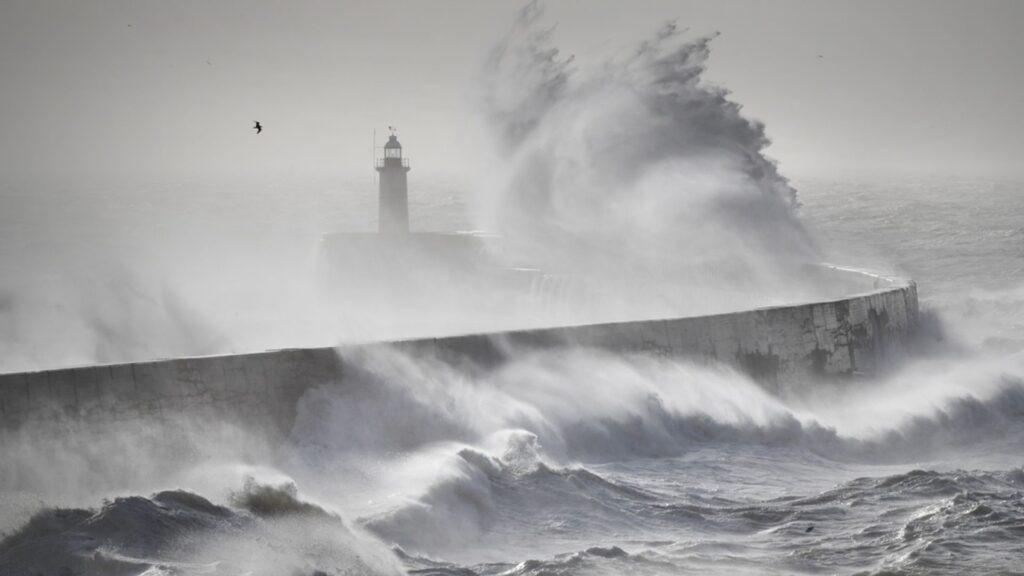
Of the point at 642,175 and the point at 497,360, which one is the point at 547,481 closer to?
the point at 497,360

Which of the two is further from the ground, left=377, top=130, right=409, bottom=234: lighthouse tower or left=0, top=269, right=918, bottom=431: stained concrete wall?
left=377, top=130, right=409, bottom=234: lighthouse tower

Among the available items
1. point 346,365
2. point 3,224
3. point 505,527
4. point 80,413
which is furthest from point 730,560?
point 3,224

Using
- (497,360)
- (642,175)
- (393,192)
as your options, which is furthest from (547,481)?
(393,192)

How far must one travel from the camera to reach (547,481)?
854 cm

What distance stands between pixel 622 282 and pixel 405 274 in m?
6.46

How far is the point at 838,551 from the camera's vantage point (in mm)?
7316

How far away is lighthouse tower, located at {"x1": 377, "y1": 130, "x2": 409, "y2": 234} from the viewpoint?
2330cm

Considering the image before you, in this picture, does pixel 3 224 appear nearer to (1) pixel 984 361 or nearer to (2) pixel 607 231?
(2) pixel 607 231

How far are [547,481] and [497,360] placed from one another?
161 cm

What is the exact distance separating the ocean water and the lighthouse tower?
41.1 ft

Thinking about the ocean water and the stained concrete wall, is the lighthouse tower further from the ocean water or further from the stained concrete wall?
the ocean water

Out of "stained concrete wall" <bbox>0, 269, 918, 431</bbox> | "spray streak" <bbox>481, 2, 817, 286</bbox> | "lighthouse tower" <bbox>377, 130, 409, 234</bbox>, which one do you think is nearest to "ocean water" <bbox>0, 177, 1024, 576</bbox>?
"stained concrete wall" <bbox>0, 269, 918, 431</bbox>

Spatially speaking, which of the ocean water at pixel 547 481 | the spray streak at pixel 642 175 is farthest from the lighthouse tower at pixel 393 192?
the ocean water at pixel 547 481

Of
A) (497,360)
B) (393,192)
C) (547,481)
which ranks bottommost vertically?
(547,481)
